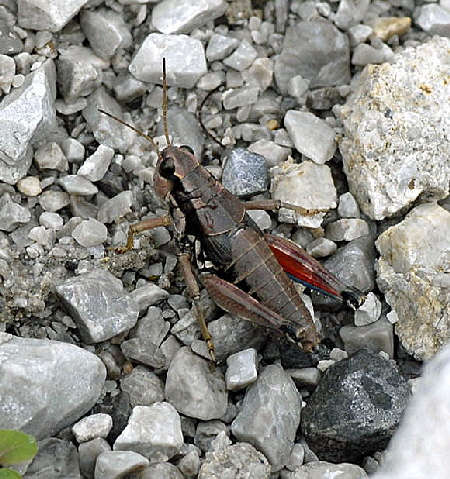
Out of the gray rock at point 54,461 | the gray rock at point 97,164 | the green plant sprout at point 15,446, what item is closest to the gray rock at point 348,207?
the gray rock at point 97,164

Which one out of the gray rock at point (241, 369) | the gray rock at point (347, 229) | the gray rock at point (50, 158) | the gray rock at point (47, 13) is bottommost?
the gray rock at point (241, 369)

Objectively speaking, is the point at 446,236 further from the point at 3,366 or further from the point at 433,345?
the point at 3,366

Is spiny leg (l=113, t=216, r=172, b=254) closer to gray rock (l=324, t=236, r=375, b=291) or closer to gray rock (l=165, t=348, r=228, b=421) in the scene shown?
gray rock (l=165, t=348, r=228, b=421)

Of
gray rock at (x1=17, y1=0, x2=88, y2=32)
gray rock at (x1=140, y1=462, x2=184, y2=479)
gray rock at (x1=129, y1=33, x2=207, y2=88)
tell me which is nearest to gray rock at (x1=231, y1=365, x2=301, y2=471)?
gray rock at (x1=140, y1=462, x2=184, y2=479)

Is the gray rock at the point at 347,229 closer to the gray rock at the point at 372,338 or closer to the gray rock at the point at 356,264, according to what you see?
the gray rock at the point at 356,264

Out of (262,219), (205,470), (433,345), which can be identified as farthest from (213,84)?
(205,470)

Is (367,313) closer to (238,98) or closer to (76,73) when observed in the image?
(238,98)
